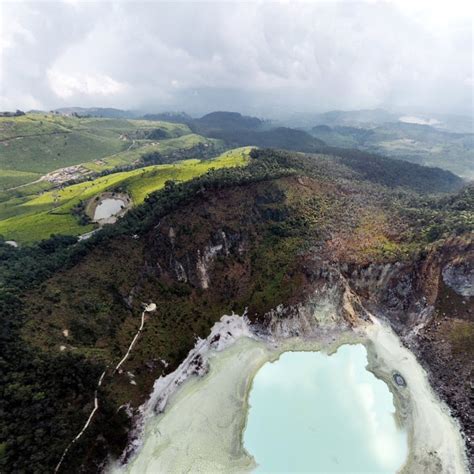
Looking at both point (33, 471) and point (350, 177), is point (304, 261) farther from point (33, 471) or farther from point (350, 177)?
point (350, 177)

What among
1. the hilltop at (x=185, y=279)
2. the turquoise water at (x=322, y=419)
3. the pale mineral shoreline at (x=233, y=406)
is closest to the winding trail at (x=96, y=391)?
the hilltop at (x=185, y=279)

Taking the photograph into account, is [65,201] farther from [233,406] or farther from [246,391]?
[233,406]

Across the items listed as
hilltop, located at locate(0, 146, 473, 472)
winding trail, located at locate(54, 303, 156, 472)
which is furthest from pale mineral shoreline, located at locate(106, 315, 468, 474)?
winding trail, located at locate(54, 303, 156, 472)

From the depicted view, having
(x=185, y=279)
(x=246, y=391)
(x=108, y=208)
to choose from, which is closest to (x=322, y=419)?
(x=246, y=391)

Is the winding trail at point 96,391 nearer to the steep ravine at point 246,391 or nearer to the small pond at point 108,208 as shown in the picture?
the steep ravine at point 246,391

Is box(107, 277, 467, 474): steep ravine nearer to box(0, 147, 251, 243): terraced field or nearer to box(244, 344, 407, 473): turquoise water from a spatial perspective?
box(244, 344, 407, 473): turquoise water
